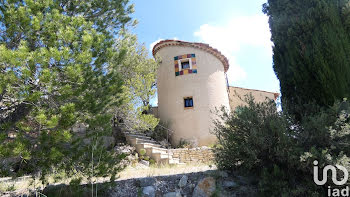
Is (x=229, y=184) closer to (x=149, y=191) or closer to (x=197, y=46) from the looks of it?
(x=149, y=191)

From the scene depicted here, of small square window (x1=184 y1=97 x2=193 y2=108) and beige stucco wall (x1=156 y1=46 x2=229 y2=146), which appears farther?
small square window (x1=184 y1=97 x2=193 y2=108)

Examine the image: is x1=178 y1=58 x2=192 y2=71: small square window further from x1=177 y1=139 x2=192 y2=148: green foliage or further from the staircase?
the staircase

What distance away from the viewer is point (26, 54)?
3.47 metres

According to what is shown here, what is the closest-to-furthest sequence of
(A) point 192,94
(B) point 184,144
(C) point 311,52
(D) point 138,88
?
1. (C) point 311,52
2. (D) point 138,88
3. (B) point 184,144
4. (A) point 192,94

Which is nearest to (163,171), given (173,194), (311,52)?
(173,194)

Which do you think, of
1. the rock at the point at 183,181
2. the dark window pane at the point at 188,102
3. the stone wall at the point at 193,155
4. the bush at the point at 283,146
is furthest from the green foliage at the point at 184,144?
the bush at the point at 283,146

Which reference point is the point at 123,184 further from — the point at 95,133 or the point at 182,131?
the point at 182,131

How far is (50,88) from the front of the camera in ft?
12.3

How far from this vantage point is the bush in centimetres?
351

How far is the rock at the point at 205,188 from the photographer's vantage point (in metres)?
4.09

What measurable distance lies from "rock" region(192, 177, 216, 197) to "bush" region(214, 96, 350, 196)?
489mm

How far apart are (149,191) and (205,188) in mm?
1085

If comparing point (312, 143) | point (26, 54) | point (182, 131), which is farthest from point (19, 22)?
point (182, 131)

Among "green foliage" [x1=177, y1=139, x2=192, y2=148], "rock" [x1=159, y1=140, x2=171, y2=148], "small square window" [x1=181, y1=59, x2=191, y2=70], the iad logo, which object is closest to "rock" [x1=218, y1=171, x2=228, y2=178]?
the iad logo
